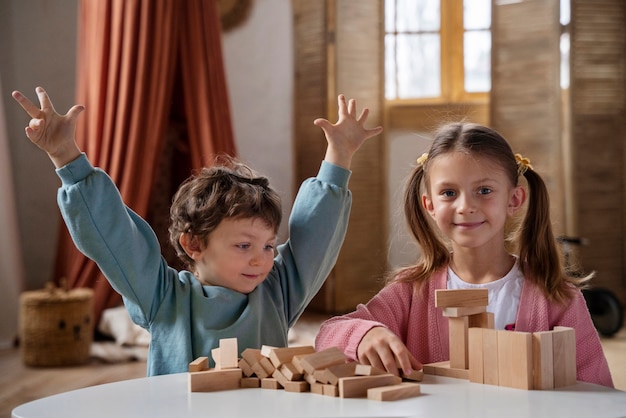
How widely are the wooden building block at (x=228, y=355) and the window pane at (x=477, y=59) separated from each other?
476 cm

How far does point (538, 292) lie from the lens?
156 cm

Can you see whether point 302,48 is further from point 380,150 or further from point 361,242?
point 361,242

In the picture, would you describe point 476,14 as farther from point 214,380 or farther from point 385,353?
point 214,380

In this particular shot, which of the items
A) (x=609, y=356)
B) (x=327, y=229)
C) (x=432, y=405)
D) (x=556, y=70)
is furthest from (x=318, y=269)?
(x=556, y=70)

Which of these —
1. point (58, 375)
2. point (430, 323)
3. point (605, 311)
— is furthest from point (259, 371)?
point (605, 311)

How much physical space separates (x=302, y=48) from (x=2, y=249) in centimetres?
223

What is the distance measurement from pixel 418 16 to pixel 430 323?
14.3ft

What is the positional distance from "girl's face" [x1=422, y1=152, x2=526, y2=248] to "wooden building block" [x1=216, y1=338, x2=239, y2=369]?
0.56 metres

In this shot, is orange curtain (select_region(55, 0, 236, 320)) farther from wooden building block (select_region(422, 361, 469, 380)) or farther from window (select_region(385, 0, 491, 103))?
wooden building block (select_region(422, 361, 469, 380))

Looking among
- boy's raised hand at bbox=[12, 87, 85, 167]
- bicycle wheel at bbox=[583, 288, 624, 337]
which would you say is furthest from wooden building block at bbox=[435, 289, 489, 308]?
bicycle wheel at bbox=[583, 288, 624, 337]

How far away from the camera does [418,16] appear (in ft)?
18.7

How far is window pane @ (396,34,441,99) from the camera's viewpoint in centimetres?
573

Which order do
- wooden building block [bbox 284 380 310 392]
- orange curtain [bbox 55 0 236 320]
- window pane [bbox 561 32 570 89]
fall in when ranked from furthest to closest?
window pane [bbox 561 32 570 89] → orange curtain [bbox 55 0 236 320] → wooden building block [bbox 284 380 310 392]

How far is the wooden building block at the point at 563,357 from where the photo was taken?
1.14m
